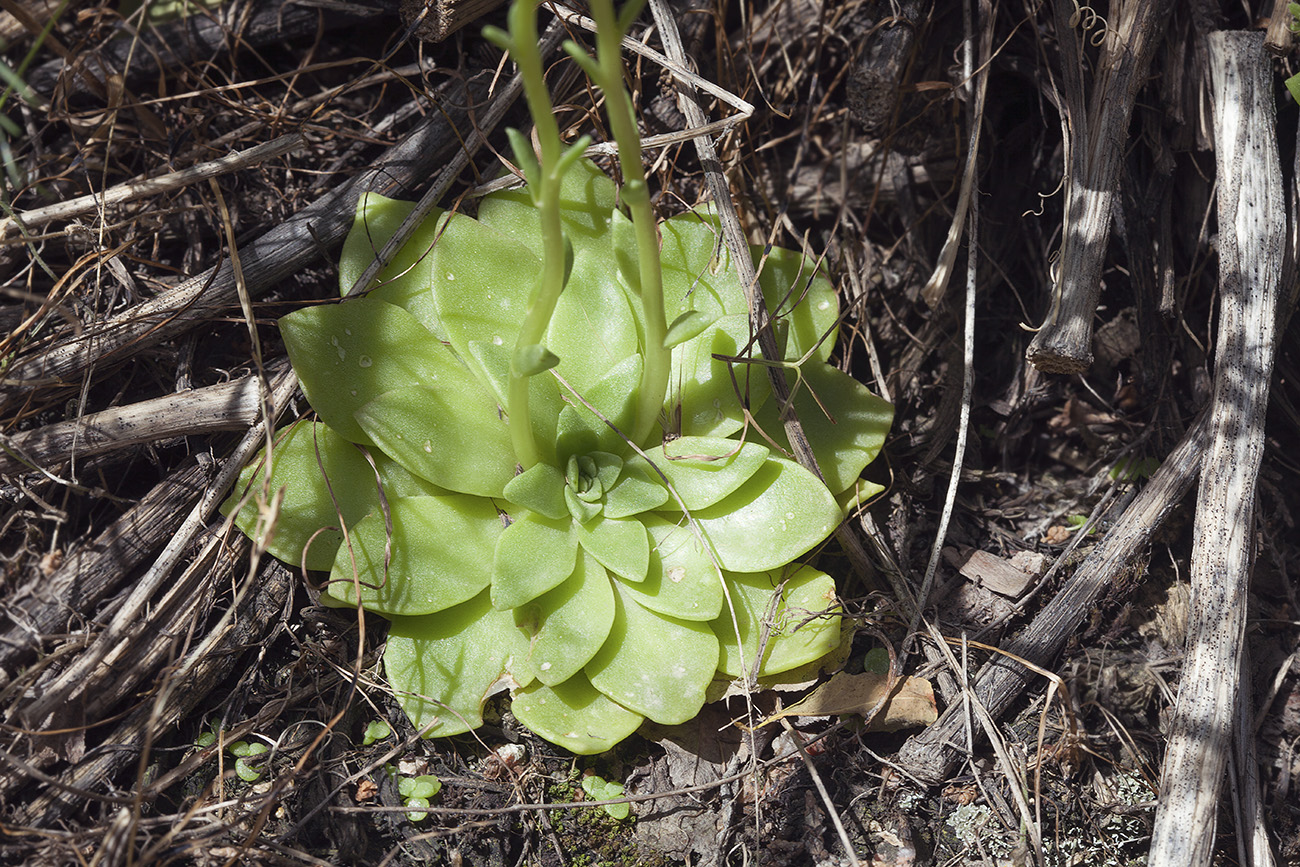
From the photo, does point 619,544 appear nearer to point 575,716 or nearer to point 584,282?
point 575,716

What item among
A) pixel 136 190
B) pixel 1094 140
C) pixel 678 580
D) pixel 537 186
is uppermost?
pixel 1094 140

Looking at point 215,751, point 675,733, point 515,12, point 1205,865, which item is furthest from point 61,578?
point 1205,865

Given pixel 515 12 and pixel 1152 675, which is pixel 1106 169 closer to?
pixel 1152 675

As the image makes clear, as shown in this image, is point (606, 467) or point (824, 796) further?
point (606, 467)

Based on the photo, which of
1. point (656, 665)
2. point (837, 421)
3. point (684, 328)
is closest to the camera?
point (684, 328)

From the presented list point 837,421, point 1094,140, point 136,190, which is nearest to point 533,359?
point 837,421

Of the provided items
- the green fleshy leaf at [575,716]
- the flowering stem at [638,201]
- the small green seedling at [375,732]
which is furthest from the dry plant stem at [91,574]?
the flowering stem at [638,201]

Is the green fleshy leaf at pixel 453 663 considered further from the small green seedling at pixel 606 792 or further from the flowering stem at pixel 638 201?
the flowering stem at pixel 638 201
